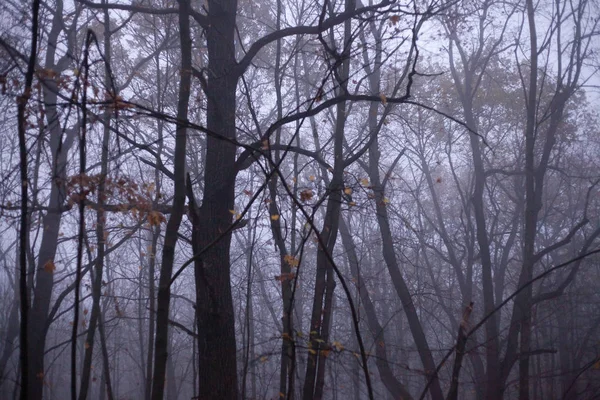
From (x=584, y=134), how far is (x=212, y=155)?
13678 millimetres

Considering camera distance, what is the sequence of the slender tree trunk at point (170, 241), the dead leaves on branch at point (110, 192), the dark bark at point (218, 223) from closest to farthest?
the dead leaves on branch at point (110, 192)
the slender tree trunk at point (170, 241)
the dark bark at point (218, 223)

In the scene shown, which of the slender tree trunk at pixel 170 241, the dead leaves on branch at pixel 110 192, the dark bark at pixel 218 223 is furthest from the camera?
the dark bark at pixel 218 223

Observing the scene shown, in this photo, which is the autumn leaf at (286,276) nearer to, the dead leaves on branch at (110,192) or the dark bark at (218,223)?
the dark bark at (218,223)

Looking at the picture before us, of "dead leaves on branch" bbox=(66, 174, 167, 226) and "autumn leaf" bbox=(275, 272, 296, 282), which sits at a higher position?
"dead leaves on branch" bbox=(66, 174, 167, 226)

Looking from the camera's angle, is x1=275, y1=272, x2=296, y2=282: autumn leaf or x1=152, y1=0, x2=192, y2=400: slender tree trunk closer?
x1=152, y1=0, x2=192, y2=400: slender tree trunk

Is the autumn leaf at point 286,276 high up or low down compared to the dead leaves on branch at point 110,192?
down

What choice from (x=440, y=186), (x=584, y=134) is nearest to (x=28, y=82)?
(x=584, y=134)

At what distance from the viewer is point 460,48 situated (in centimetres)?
1373

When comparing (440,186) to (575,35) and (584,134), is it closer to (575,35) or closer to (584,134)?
(584,134)

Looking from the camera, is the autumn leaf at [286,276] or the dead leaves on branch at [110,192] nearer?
the dead leaves on branch at [110,192]

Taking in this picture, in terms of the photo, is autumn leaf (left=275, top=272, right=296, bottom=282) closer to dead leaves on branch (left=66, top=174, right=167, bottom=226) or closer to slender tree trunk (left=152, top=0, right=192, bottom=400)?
dead leaves on branch (left=66, top=174, right=167, bottom=226)

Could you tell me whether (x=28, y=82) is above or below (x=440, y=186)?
below

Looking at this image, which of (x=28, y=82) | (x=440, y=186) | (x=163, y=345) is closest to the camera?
(x=28, y=82)

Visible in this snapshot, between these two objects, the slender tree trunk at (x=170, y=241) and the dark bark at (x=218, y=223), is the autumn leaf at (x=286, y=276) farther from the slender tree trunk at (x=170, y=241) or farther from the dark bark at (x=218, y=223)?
the slender tree trunk at (x=170, y=241)
